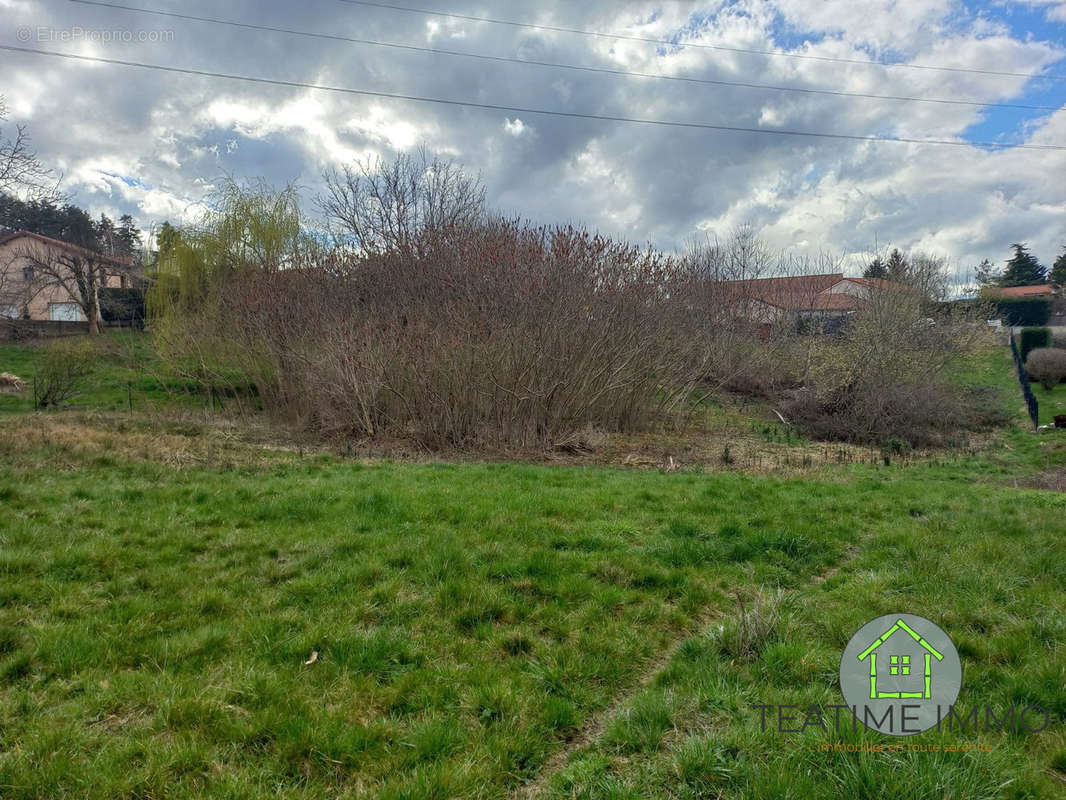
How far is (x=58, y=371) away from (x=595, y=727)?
55.9 feet

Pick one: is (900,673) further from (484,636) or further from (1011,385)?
(1011,385)

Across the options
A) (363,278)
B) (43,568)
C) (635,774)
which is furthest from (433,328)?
(635,774)

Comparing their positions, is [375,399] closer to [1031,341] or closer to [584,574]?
[584,574]

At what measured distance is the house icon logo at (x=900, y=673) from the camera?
231cm

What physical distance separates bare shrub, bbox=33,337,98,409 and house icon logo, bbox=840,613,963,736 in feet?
58.3

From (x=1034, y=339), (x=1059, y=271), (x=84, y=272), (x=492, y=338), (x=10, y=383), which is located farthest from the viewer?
(x=1059, y=271)

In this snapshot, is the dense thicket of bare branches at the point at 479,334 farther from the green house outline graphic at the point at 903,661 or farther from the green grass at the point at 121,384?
the green house outline graphic at the point at 903,661

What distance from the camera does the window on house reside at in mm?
2469

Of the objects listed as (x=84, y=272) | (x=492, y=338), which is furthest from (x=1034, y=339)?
(x=84, y=272)

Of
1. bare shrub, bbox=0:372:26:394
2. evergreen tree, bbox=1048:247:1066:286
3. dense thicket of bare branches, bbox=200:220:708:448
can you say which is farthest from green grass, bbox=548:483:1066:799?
evergreen tree, bbox=1048:247:1066:286

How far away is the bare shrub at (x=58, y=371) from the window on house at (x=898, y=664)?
58.6 feet

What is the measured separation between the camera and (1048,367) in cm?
2289

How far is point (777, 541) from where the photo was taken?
192 inches

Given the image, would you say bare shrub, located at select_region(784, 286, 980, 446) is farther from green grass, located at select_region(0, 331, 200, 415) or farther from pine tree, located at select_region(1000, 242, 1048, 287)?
pine tree, located at select_region(1000, 242, 1048, 287)
